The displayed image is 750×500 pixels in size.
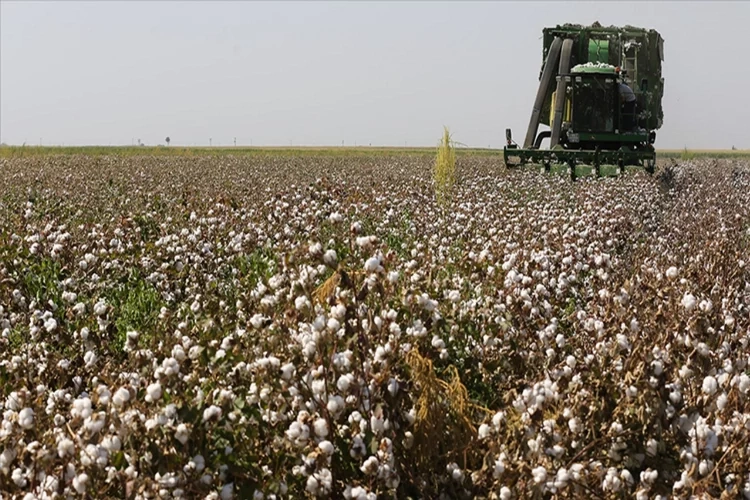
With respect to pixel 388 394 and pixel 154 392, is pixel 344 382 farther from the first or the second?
pixel 154 392

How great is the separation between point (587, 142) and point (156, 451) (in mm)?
19677

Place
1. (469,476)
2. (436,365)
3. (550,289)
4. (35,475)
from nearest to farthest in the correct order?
(35,475)
(469,476)
(436,365)
(550,289)

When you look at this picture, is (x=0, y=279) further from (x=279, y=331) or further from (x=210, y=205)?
(x=210, y=205)

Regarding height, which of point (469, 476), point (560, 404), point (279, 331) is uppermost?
point (279, 331)

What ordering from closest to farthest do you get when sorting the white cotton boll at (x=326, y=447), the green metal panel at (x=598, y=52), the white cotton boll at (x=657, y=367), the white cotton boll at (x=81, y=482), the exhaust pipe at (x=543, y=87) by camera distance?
the white cotton boll at (x=81, y=482) → the white cotton boll at (x=326, y=447) → the white cotton boll at (x=657, y=367) → the exhaust pipe at (x=543, y=87) → the green metal panel at (x=598, y=52)

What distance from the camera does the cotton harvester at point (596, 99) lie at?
2098 centimetres

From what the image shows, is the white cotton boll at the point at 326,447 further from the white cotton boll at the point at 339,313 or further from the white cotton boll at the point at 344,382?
the white cotton boll at the point at 339,313

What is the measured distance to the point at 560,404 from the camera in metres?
3.87

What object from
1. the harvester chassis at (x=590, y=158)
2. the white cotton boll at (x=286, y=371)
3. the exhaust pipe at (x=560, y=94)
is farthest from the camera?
the exhaust pipe at (x=560, y=94)

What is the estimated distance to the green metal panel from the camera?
22.8 m

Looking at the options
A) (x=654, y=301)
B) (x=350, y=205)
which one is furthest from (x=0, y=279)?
(x=350, y=205)

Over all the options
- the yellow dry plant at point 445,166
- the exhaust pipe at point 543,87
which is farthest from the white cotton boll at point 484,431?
the exhaust pipe at point 543,87

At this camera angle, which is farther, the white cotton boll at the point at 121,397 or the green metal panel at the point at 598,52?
the green metal panel at the point at 598,52

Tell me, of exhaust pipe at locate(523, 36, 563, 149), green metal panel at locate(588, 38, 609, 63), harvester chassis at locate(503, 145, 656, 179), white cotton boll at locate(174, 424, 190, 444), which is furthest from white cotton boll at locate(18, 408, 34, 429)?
green metal panel at locate(588, 38, 609, 63)
